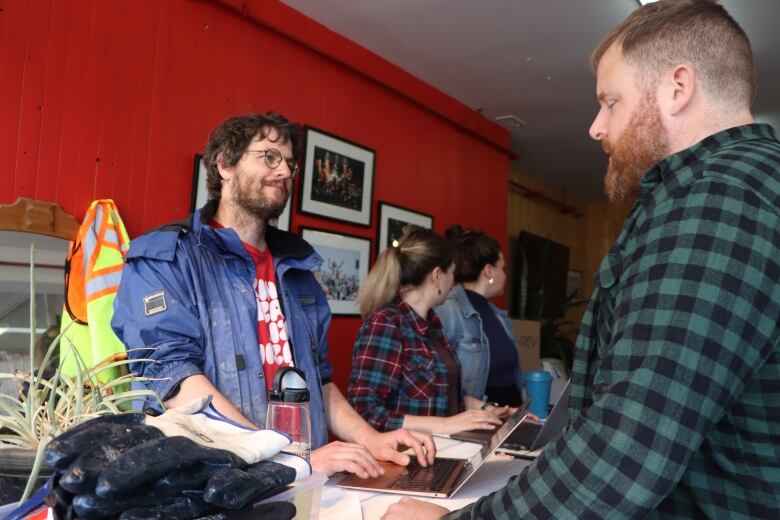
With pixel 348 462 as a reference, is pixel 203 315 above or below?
above

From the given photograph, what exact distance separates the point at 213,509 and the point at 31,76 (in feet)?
7.22

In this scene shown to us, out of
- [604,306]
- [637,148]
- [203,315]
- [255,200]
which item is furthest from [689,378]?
[255,200]

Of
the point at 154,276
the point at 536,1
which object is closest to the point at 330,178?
the point at 536,1

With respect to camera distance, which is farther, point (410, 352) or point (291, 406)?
point (410, 352)

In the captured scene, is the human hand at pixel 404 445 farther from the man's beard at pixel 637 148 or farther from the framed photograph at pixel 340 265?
the framed photograph at pixel 340 265

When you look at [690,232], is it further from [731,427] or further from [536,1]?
[536,1]

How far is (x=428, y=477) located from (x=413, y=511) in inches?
15.7

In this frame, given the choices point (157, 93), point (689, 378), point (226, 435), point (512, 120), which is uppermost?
point (512, 120)

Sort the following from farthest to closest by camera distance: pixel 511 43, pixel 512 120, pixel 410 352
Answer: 1. pixel 512 120
2. pixel 511 43
3. pixel 410 352

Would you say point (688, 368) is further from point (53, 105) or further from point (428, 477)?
point (53, 105)

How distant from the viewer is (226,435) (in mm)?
778

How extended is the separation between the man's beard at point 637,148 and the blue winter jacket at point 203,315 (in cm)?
105

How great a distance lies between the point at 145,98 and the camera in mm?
2697

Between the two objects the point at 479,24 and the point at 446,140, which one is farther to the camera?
the point at 446,140
